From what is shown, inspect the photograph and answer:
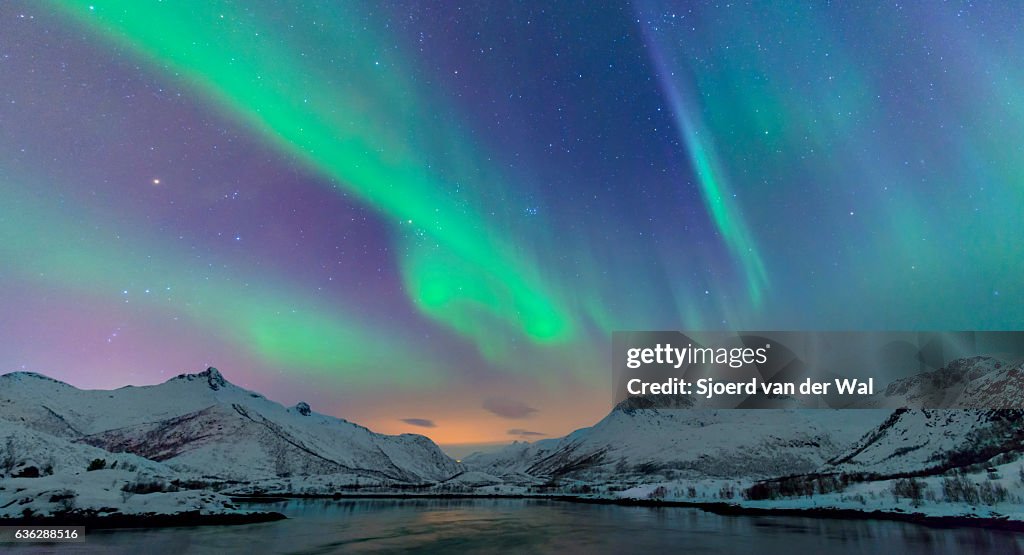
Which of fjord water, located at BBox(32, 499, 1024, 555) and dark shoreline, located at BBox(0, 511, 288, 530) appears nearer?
Answer: fjord water, located at BBox(32, 499, 1024, 555)

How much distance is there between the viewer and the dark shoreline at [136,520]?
268 feet

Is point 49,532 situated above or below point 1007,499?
below

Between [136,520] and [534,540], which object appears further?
[136,520]

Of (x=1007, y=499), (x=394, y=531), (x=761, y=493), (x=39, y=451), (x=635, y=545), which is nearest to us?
(x=635, y=545)

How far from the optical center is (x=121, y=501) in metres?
90.5

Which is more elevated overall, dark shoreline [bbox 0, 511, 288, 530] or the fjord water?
the fjord water

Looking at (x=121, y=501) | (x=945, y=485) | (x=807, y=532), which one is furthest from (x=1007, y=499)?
(x=121, y=501)

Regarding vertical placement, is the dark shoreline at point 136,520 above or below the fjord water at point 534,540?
below

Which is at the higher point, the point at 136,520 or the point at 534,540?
the point at 534,540

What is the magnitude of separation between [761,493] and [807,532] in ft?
398

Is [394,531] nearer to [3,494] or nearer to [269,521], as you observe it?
[269,521]

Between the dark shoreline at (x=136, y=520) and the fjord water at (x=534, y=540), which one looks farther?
the dark shoreline at (x=136, y=520)

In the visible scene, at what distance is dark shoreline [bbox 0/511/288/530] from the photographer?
81812 millimetres

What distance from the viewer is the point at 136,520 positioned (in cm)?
8719
